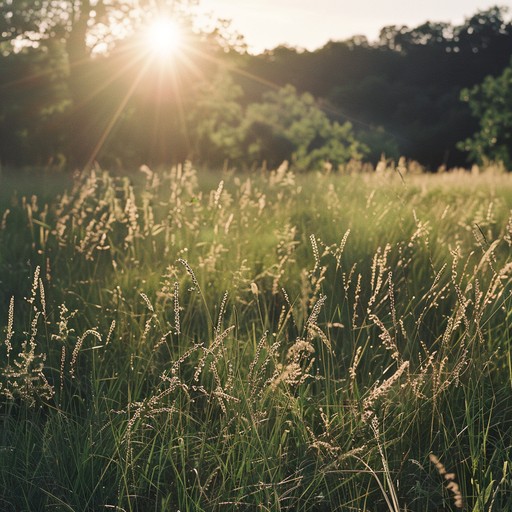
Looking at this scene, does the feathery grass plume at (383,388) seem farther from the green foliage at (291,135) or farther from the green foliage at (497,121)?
the green foliage at (497,121)

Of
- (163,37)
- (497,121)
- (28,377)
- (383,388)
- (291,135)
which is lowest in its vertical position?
(291,135)

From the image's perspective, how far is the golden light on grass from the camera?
18.6 m

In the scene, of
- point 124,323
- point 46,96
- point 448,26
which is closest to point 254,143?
point 46,96

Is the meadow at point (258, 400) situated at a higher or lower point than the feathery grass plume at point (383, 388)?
lower

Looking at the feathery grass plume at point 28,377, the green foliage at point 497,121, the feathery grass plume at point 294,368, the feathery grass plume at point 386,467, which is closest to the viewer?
the feathery grass plume at point 386,467

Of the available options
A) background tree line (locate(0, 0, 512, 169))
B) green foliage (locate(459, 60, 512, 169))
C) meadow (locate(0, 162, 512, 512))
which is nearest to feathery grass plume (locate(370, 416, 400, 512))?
meadow (locate(0, 162, 512, 512))

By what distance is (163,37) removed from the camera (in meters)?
19.1

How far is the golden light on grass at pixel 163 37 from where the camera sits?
1858 centimetres

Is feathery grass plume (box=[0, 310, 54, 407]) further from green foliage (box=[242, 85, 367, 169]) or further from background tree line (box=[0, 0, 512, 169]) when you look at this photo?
green foliage (box=[242, 85, 367, 169])

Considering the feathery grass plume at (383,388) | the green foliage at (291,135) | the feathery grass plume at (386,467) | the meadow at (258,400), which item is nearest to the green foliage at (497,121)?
the green foliage at (291,135)

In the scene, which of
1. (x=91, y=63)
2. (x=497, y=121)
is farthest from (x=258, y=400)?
(x=497, y=121)

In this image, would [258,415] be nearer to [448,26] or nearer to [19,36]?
[19,36]

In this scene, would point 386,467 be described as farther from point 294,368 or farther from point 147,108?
point 147,108

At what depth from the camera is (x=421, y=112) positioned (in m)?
38.7
